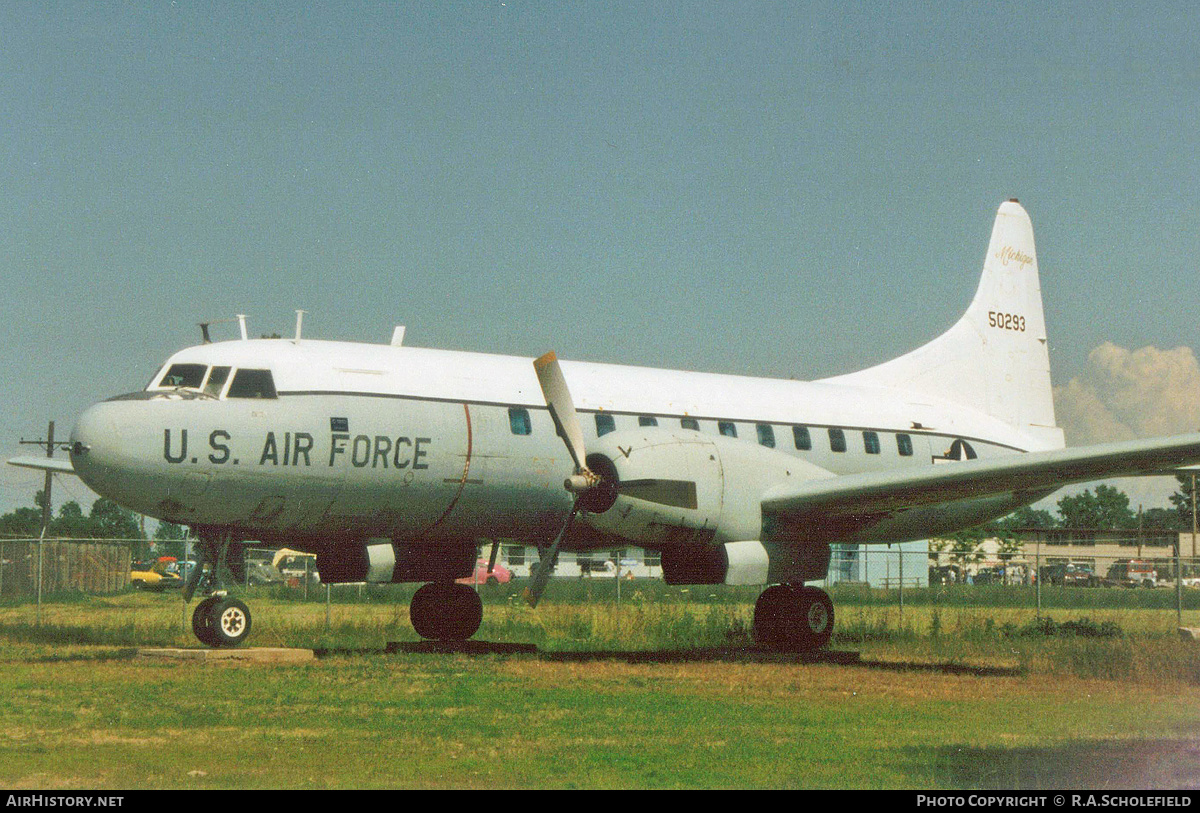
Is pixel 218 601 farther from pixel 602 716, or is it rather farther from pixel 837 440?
pixel 837 440

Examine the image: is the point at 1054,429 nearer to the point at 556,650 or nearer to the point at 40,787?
the point at 556,650

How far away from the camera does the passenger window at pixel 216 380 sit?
15.7m

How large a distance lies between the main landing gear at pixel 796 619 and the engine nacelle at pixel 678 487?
2.49 meters

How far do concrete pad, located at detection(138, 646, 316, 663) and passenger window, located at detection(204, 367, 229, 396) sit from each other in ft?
10.1

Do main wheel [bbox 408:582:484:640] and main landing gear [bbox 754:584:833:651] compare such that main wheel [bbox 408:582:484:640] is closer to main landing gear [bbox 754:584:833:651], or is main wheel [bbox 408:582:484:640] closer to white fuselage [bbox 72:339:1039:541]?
white fuselage [bbox 72:339:1039:541]

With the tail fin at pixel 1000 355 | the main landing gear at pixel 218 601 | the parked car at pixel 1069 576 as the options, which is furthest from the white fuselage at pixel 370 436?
the parked car at pixel 1069 576

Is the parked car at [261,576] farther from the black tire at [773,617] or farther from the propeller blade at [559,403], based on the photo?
the propeller blade at [559,403]

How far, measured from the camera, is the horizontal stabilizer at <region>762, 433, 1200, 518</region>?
51.2 ft

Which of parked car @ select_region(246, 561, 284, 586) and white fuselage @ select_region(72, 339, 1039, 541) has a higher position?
white fuselage @ select_region(72, 339, 1039, 541)

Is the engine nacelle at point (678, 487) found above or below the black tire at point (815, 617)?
above

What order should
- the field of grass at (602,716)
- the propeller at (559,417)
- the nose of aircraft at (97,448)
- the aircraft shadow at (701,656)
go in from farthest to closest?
the aircraft shadow at (701,656)
the propeller at (559,417)
the nose of aircraft at (97,448)
the field of grass at (602,716)

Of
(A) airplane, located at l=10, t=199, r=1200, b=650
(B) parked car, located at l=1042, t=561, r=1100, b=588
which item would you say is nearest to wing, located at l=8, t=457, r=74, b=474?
(A) airplane, located at l=10, t=199, r=1200, b=650

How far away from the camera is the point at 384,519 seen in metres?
16.8
